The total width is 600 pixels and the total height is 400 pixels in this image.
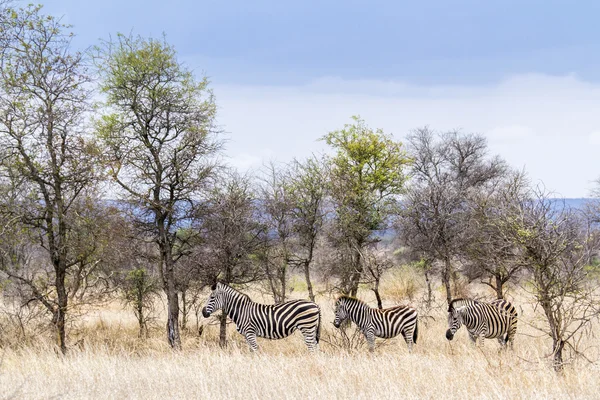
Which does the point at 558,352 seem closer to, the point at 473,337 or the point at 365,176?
the point at 473,337

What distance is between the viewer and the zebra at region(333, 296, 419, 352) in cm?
1412

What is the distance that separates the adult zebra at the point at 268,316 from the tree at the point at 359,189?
15.5ft

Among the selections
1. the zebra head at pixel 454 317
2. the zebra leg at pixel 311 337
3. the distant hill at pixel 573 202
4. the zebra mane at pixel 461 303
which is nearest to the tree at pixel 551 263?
the distant hill at pixel 573 202

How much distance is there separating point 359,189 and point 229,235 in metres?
5.01

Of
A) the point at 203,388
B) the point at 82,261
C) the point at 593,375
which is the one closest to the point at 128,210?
the point at 82,261

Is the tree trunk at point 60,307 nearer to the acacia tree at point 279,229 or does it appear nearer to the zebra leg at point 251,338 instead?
the zebra leg at point 251,338

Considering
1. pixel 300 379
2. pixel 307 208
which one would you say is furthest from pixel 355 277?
pixel 300 379

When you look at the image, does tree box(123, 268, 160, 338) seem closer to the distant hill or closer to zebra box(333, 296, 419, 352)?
zebra box(333, 296, 419, 352)

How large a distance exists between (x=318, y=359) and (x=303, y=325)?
10.7ft

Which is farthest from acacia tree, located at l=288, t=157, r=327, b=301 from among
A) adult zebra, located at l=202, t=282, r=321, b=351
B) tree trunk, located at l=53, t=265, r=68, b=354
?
tree trunk, located at l=53, t=265, r=68, b=354

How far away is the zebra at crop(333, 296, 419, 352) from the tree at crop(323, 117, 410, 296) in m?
4.21

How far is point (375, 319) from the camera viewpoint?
14.3m

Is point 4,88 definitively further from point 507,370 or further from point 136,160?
point 507,370

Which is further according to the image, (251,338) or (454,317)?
(251,338)
